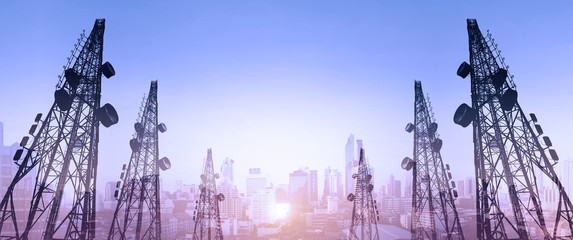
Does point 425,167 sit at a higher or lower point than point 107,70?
lower

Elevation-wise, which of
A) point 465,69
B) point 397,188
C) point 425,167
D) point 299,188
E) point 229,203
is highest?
point 465,69

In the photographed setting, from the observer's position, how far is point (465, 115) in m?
21.1

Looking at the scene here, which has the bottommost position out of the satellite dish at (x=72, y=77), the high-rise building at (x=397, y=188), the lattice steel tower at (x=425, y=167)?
the high-rise building at (x=397, y=188)

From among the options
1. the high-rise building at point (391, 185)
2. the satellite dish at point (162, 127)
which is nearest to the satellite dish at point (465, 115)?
the satellite dish at point (162, 127)

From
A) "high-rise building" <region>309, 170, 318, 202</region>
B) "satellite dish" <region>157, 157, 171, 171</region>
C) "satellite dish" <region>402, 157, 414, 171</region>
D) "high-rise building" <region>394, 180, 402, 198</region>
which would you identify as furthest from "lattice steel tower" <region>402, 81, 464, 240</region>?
"high-rise building" <region>309, 170, 318, 202</region>

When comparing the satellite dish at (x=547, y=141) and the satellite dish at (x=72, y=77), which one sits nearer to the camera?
the satellite dish at (x=72, y=77)

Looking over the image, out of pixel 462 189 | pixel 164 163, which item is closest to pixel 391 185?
pixel 462 189

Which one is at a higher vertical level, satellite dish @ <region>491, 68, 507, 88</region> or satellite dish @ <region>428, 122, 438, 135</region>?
satellite dish @ <region>491, 68, 507, 88</region>

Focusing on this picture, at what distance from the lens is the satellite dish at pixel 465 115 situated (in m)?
20.9

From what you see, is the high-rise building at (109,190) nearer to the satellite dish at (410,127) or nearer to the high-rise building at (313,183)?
the satellite dish at (410,127)

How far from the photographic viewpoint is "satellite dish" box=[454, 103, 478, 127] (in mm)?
20938

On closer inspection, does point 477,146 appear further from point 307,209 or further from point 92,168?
point 307,209

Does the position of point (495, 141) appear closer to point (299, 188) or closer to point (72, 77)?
Answer: point (72, 77)

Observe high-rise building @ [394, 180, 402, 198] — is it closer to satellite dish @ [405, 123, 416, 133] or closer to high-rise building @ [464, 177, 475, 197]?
high-rise building @ [464, 177, 475, 197]
